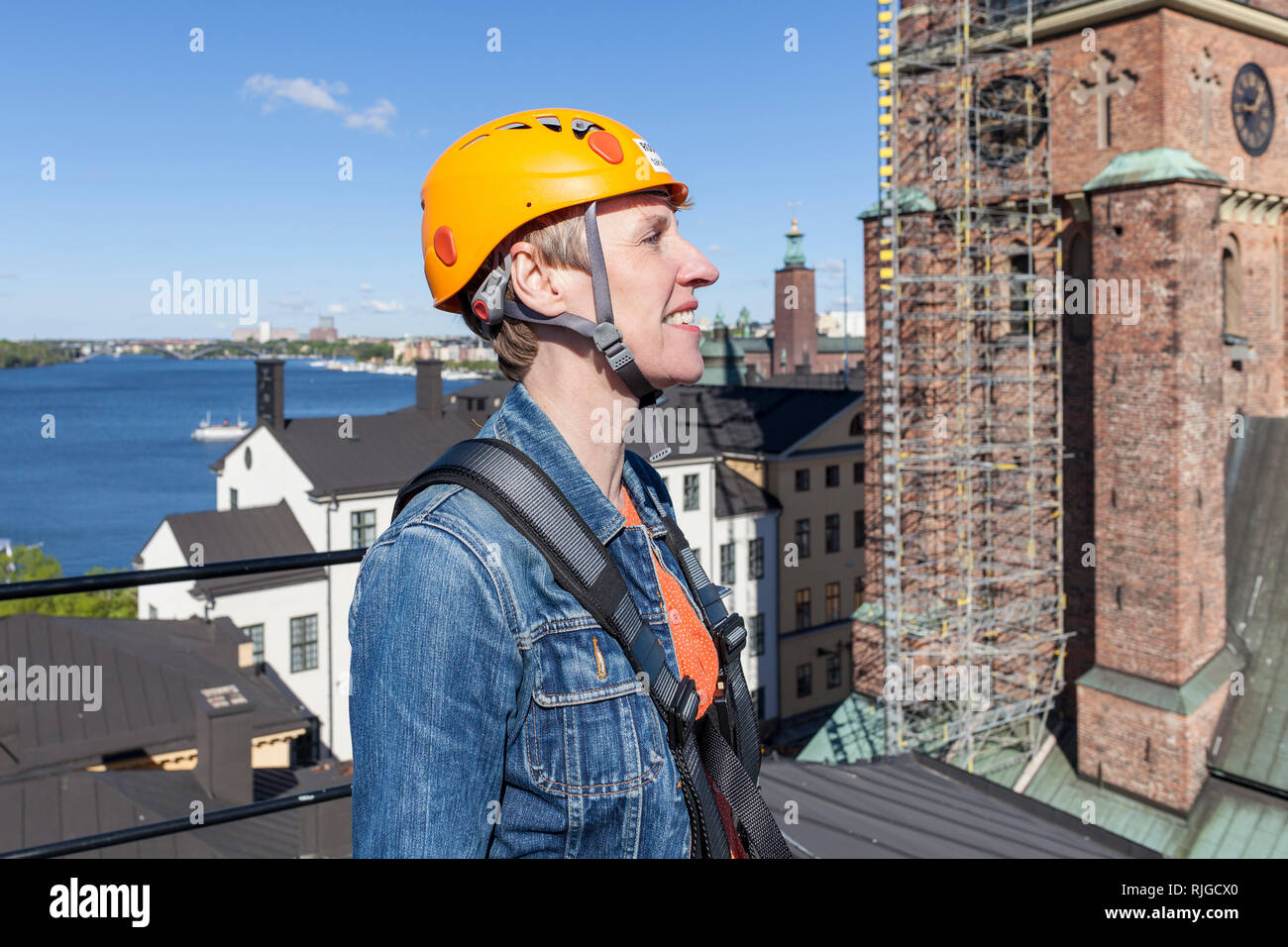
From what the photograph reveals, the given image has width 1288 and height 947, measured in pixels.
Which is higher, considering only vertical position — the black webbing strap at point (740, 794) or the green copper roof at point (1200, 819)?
the black webbing strap at point (740, 794)

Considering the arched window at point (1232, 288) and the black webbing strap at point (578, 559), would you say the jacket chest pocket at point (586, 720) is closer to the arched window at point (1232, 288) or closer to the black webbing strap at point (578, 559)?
the black webbing strap at point (578, 559)

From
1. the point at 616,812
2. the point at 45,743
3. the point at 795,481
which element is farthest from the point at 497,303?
the point at 795,481

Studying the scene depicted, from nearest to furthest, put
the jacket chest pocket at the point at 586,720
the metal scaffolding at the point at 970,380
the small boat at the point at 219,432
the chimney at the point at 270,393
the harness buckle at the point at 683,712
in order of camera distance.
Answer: the jacket chest pocket at the point at 586,720 < the harness buckle at the point at 683,712 < the metal scaffolding at the point at 970,380 < the chimney at the point at 270,393 < the small boat at the point at 219,432

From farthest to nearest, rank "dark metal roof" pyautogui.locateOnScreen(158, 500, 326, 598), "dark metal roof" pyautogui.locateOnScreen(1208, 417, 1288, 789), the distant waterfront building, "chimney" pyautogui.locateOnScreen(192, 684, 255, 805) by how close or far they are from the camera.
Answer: the distant waterfront building < "dark metal roof" pyautogui.locateOnScreen(158, 500, 326, 598) < "dark metal roof" pyautogui.locateOnScreen(1208, 417, 1288, 789) < "chimney" pyautogui.locateOnScreen(192, 684, 255, 805)

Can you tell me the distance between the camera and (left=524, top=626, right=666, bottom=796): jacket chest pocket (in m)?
1.54

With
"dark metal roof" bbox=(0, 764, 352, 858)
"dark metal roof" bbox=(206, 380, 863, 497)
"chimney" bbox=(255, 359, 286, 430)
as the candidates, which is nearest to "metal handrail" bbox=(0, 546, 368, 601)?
"dark metal roof" bbox=(0, 764, 352, 858)

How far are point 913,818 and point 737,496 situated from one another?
2627 centimetres

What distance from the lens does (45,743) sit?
15547 mm

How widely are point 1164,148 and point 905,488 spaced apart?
7.15 m

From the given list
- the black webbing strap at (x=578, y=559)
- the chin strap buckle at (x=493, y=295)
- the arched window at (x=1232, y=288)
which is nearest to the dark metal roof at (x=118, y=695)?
the chin strap buckle at (x=493, y=295)

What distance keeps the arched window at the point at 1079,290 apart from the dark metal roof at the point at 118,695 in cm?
1501

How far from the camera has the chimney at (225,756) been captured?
1354 cm

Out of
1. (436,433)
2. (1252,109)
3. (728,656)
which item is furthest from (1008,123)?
(728,656)

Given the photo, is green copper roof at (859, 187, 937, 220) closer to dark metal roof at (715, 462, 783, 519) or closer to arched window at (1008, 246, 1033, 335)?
arched window at (1008, 246, 1033, 335)
